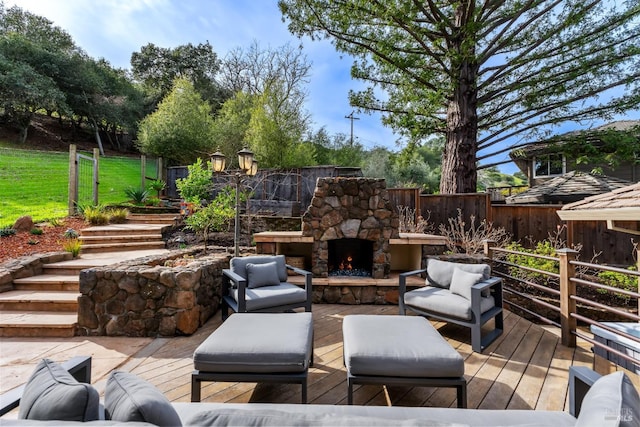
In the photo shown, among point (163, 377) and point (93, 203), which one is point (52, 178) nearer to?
point (93, 203)

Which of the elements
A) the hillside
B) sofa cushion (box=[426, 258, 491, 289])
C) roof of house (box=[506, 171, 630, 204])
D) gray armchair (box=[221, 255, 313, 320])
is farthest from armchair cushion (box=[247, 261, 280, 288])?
the hillside

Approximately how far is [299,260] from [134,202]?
7.00 meters

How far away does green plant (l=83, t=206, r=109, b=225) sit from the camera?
6902mm

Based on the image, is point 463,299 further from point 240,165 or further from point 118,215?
point 118,215

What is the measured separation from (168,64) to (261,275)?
2214cm

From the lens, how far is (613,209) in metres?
3.08

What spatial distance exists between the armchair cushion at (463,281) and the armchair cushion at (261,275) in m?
2.16

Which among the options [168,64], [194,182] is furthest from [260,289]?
[168,64]

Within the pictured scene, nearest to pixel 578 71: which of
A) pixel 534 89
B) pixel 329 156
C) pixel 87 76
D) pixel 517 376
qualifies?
pixel 534 89

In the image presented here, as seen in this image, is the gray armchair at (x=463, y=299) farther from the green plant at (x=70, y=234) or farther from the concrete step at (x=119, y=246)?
the green plant at (x=70, y=234)

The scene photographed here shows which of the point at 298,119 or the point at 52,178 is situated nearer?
the point at 52,178

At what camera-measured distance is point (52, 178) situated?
32.5 ft

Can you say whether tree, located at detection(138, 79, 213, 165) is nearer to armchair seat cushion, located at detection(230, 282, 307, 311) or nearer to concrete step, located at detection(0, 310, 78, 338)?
concrete step, located at detection(0, 310, 78, 338)

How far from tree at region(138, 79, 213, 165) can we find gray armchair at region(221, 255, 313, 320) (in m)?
9.70
